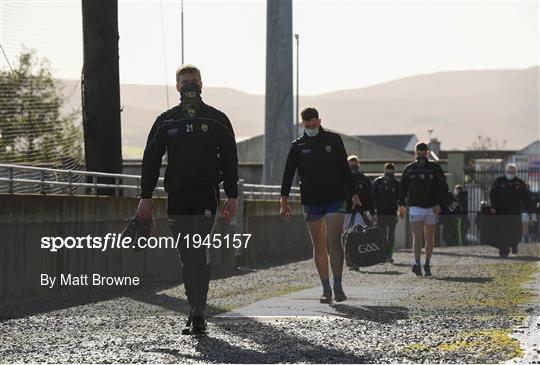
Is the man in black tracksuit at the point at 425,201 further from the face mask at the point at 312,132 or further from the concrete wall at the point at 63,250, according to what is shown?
the face mask at the point at 312,132

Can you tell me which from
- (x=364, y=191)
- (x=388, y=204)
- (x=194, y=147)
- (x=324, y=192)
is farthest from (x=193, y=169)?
(x=388, y=204)

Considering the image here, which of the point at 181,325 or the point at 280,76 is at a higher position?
the point at 280,76

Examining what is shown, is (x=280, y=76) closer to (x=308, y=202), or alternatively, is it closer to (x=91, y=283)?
(x=91, y=283)

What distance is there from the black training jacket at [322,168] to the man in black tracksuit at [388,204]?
918 cm

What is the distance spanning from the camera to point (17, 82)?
3241 centimetres

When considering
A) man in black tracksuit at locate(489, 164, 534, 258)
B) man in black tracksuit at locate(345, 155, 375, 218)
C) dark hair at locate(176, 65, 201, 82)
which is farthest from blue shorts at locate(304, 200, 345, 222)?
man in black tracksuit at locate(489, 164, 534, 258)

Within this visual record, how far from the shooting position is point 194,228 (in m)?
8.55

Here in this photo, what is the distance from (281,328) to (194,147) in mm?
1449

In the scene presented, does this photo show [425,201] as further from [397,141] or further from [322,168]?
[397,141]

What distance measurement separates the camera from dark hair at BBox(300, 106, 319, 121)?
1159cm

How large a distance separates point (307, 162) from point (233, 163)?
3047 millimetres

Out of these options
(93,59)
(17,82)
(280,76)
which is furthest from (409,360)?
(17,82)

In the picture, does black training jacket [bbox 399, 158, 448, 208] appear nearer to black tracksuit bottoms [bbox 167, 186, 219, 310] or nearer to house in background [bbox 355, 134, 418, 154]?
black tracksuit bottoms [bbox 167, 186, 219, 310]

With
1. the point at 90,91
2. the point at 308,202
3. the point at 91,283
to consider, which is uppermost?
the point at 90,91
